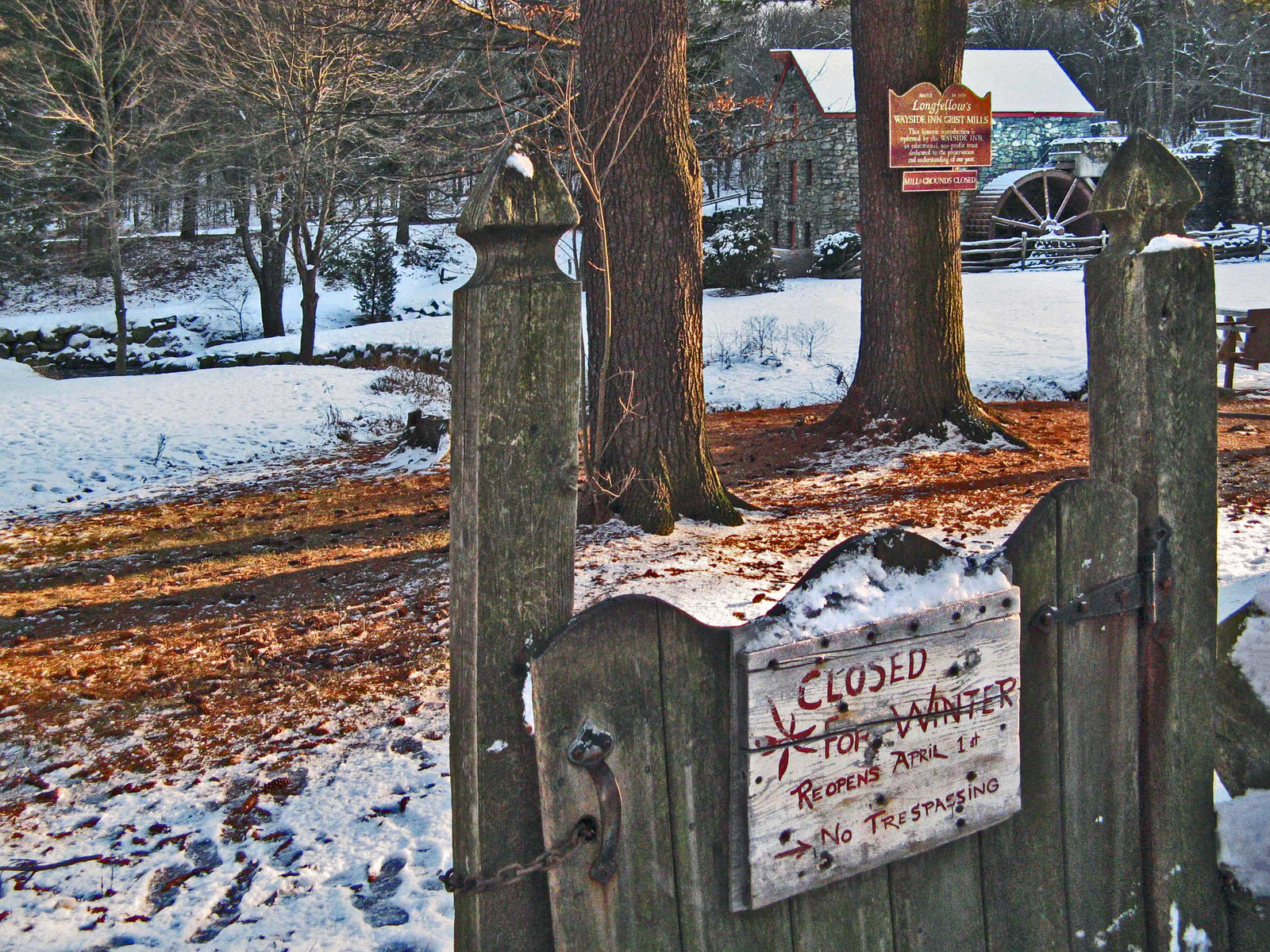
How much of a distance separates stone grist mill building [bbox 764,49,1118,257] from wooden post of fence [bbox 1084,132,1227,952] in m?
26.6

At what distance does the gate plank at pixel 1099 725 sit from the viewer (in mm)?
2219

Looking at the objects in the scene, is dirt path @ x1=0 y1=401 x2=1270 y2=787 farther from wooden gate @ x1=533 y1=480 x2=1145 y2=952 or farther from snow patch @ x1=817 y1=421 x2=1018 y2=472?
wooden gate @ x1=533 y1=480 x2=1145 y2=952

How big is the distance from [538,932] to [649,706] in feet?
1.37

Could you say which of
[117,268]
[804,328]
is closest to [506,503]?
[804,328]

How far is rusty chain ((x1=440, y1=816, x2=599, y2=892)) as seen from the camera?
1711 mm

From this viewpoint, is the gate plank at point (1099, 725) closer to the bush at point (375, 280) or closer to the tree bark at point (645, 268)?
the tree bark at point (645, 268)

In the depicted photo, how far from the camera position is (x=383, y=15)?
10664 millimetres

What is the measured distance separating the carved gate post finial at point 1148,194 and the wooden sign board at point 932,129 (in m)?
7.31

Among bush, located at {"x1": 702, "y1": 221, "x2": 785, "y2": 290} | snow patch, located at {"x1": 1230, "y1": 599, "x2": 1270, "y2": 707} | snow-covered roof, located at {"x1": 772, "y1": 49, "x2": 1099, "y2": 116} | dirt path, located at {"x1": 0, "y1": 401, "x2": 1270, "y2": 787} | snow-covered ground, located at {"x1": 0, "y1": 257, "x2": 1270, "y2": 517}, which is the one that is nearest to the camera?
snow patch, located at {"x1": 1230, "y1": 599, "x2": 1270, "y2": 707}

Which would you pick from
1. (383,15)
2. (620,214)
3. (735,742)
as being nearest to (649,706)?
(735,742)

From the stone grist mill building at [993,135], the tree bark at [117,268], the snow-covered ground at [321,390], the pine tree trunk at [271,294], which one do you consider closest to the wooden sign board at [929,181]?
the snow-covered ground at [321,390]

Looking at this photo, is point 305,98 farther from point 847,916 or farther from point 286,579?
point 847,916

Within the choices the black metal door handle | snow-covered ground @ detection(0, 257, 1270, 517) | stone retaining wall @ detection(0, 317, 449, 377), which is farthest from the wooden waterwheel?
the black metal door handle

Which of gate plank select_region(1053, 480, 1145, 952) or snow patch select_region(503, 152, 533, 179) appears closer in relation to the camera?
snow patch select_region(503, 152, 533, 179)
